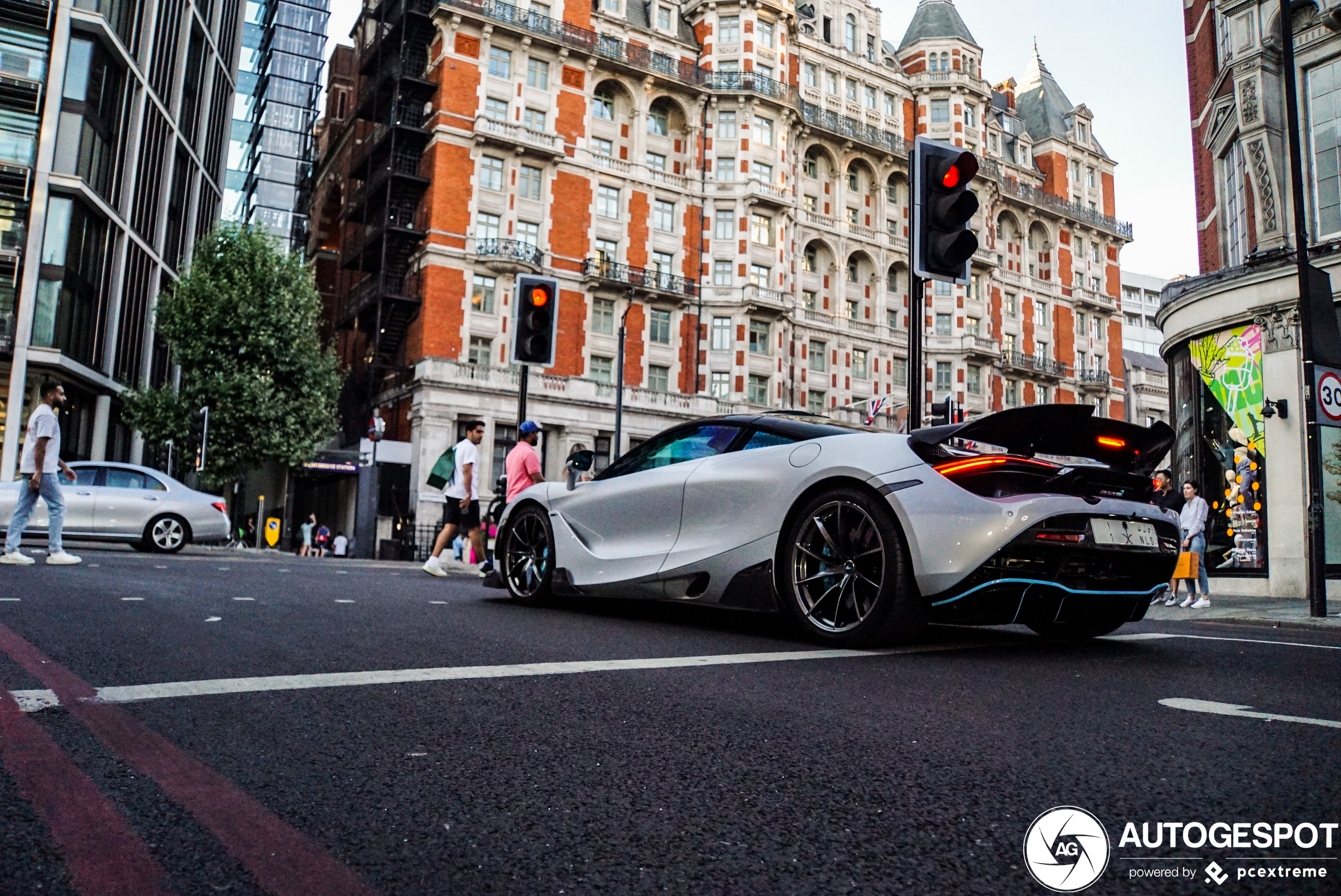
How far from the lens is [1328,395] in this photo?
9.58 metres

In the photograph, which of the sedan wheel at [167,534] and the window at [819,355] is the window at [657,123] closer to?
the window at [819,355]

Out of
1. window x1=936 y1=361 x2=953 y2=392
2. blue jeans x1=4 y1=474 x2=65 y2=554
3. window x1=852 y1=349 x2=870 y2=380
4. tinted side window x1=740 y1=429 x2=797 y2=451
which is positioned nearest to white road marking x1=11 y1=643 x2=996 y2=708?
tinted side window x1=740 y1=429 x2=797 y2=451

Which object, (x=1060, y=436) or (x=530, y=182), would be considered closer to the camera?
(x=1060, y=436)

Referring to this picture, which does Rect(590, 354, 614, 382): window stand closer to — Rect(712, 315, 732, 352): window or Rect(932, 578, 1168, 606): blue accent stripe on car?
Rect(712, 315, 732, 352): window

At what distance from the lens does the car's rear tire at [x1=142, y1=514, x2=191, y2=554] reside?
16016 mm

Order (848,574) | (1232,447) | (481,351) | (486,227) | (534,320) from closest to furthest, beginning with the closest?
(848,574), (534,320), (1232,447), (481,351), (486,227)

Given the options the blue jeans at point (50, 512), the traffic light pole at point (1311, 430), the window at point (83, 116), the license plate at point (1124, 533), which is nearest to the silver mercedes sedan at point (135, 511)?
the blue jeans at point (50, 512)

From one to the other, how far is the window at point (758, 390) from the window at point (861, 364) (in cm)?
654

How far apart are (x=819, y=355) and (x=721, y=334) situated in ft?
21.1

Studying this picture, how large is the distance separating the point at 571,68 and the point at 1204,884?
4368 cm

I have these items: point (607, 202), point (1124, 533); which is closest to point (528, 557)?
point (1124, 533)

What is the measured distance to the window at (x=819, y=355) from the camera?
46.9m

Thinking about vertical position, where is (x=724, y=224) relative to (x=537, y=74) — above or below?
below

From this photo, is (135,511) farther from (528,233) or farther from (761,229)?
(761,229)
